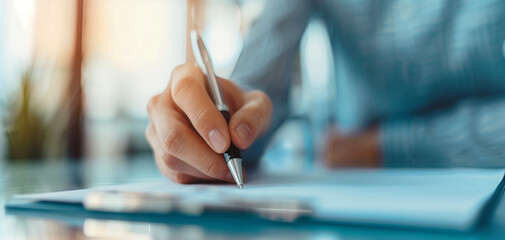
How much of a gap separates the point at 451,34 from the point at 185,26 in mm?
1911

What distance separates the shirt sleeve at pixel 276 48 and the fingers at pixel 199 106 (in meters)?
0.16

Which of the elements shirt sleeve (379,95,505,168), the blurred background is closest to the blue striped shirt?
shirt sleeve (379,95,505,168)

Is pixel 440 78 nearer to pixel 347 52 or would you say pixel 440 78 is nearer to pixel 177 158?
pixel 347 52

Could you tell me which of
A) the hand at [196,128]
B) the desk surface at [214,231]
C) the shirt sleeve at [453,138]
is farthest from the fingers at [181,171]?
the shirt sleeve at [453,138]

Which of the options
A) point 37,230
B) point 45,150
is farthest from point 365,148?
point 45,150

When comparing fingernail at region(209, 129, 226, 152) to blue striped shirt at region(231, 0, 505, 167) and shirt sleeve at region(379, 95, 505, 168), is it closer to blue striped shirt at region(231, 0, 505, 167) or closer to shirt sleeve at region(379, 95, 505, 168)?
blue striped shirt at region(231, 0, 505, 167)

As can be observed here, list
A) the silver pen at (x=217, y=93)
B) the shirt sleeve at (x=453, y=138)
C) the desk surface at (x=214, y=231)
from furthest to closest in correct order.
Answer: the shirt sleeve at (x=453, y=138) → the silver pen at (x=217, y=93) → the desk surface at (x=214, y=231)

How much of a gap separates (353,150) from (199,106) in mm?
369

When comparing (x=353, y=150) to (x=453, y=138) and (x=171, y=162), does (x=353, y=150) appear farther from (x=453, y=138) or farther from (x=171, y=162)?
(x=171, y=162)

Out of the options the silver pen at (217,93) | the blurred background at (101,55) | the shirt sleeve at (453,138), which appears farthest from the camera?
the blurred background at (101,55)

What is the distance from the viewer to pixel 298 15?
2.06 ft

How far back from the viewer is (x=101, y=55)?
2.18 meters

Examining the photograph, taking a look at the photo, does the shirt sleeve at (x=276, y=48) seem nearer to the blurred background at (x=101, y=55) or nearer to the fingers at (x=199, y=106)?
the fingers at (x=199, y=106)

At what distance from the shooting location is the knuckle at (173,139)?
0.86ft
